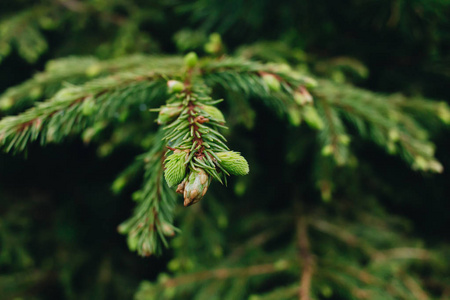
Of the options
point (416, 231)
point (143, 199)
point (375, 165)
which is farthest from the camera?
point (416, 231)

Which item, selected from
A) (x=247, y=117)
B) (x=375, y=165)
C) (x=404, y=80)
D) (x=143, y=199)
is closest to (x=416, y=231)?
(x=375, y=165)

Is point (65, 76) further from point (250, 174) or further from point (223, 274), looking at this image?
point (223, 274)

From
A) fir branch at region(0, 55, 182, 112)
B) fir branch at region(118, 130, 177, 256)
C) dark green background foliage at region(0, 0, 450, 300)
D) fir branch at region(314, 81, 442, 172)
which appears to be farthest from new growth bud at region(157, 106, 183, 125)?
fir branch at region(314, 81, 442, 172)

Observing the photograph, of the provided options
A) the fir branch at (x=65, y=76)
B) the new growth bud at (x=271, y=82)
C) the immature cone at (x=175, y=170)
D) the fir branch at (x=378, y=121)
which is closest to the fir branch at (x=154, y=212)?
the immature cone at (x=175, y=170)

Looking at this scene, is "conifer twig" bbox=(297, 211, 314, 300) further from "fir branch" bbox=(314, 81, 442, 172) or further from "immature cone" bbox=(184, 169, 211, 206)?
"immature cone" bbox=(184, 169, 211, 206)

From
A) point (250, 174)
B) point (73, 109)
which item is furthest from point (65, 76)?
point (250, 174)

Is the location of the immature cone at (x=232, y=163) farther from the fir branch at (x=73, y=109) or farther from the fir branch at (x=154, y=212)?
the fir branch at (x=73, y=109)

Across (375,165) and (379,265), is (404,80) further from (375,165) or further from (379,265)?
(379,265)
